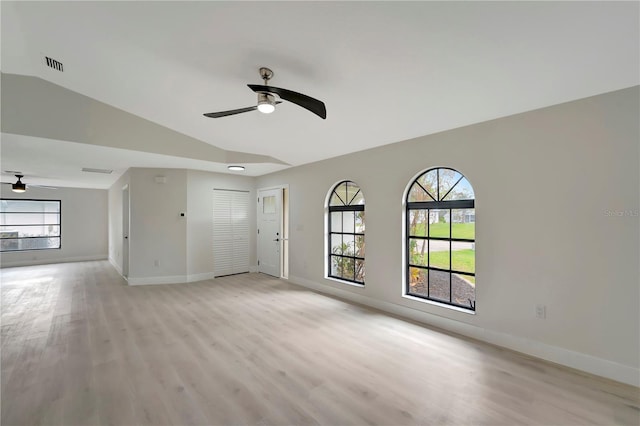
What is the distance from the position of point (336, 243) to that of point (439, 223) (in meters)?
1.98

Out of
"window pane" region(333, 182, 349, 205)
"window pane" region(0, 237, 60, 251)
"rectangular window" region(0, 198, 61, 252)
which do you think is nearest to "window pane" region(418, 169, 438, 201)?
"window pane" region(333, 182, 349, 205)

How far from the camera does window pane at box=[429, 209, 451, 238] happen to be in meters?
3.50

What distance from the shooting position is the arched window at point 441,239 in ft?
10.9

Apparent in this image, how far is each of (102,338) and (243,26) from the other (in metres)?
3.61

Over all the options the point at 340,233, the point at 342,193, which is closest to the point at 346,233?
the point at 340,233

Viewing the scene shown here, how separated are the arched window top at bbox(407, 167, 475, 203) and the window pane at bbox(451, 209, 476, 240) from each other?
6.7 inches

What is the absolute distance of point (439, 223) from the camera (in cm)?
357

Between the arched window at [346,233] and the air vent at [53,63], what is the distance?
398cm

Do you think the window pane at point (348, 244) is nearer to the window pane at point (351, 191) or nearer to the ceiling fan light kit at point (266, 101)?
the window pane at point (351, 191)

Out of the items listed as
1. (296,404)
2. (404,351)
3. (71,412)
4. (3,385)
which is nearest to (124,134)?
(3,385)

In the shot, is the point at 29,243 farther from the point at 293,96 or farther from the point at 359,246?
the point at 293,96

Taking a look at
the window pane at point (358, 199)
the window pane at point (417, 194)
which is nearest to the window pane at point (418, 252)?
the window pane at point (417, 194)

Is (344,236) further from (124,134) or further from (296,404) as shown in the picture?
(124,134)

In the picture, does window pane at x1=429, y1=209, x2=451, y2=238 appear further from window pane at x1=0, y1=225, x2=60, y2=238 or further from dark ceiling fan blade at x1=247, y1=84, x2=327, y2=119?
window pane at x1=0, y1=225, x2=60, y2=238
